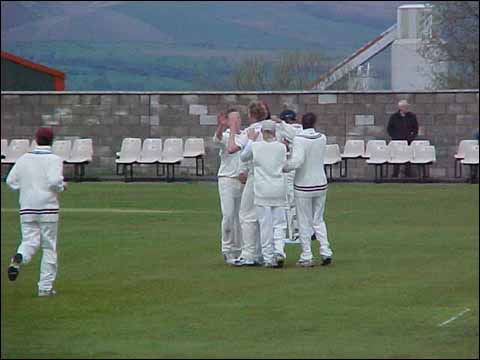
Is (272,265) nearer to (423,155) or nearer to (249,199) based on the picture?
(249,199)

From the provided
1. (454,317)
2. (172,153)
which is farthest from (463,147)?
(454,317)

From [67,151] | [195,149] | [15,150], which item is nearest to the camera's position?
[67,151]

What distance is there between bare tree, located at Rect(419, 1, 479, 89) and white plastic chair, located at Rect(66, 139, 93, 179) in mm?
17247

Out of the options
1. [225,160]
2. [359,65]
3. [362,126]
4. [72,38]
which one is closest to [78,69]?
[72,38]

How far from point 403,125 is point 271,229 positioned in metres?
18.7

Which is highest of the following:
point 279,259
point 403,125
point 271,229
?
point 403,125

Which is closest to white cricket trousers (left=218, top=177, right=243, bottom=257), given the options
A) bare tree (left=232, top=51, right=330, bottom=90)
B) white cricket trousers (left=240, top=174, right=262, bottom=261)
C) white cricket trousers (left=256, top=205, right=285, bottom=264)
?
white cricket trousers (left=240, top=174, right=262, bottom=261)

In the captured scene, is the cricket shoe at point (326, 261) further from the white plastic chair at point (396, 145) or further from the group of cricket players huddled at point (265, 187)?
the white plastic chair at point (396, 145)

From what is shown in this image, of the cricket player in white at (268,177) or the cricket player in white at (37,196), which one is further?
the cricket player in white at (268,177)

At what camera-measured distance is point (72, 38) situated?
61656 millimetres

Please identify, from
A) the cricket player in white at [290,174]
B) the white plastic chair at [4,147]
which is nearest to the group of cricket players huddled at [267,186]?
the cricket player in white at [290,174]

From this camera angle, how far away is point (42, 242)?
13367mm

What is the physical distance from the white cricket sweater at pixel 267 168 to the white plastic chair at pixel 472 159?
17.9 meters

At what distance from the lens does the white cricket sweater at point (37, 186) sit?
43.0 feet
